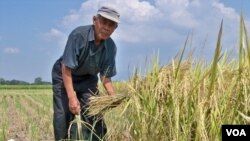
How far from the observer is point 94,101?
3838 millimetres

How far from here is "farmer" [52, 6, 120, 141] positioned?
4172 millimetres


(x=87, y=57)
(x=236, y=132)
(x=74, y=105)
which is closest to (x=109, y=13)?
(x=87, y=57)

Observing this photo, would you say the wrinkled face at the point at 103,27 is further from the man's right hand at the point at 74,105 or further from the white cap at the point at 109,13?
the man's right hand at the point at 74,105

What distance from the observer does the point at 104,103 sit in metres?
3.77

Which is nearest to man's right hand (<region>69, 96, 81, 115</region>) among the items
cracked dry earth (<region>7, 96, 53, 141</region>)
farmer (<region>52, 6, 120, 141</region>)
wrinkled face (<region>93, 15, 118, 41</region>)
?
farmer (<region>52, 6, 120, 141</region>)

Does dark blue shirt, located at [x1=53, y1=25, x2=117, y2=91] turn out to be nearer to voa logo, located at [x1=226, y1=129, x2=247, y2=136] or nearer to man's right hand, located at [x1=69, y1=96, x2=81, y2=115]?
man's right hand, located at [x1=69, y1=96, x2=81, y2=115]

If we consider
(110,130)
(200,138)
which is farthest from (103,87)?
(200,138)

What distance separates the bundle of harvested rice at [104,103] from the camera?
11.9 feet

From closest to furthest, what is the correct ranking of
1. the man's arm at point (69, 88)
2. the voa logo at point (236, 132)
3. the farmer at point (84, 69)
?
the voa logo at point (236, 132) → the farmer at point (84, 69) → the man's arm at point (69, 88)

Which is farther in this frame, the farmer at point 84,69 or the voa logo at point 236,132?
the farmer at point 84,69

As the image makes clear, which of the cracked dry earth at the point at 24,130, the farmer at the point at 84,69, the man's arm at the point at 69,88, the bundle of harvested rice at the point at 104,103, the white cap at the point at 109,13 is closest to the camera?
the bundle of harvested rice at the point at 104,103

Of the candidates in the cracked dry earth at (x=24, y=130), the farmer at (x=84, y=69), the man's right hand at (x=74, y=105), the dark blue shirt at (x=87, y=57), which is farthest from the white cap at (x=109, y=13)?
the cracked dry earth at (x=24, y=130)

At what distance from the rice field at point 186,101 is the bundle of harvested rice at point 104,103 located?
72 millimetres

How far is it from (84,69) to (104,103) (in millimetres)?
768
